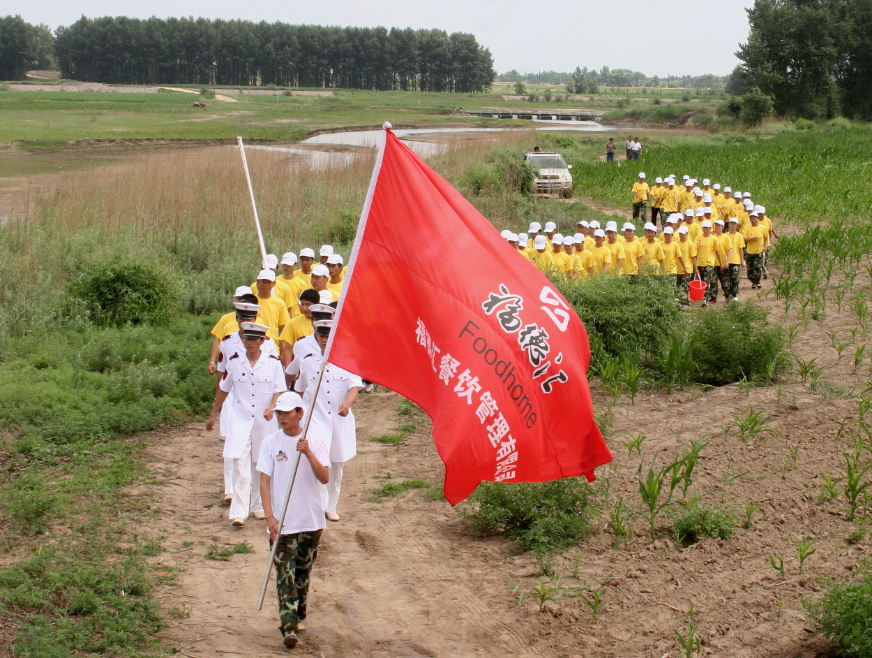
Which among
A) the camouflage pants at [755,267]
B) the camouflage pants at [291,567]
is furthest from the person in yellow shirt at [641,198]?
the camouflage pants at [291,567]

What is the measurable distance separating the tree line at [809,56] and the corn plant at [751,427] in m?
65.8

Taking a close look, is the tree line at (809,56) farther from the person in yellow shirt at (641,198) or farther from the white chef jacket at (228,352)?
the white chef jacket at (228,352)

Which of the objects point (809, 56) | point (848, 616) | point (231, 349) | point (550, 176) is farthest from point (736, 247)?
point (809, 56)

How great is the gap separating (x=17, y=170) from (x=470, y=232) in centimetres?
3156

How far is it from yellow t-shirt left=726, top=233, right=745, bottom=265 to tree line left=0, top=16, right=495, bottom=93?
11165 cm

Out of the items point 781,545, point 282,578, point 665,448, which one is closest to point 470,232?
point 282,578

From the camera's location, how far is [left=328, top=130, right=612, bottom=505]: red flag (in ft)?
17.2

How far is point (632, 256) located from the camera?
14.7m

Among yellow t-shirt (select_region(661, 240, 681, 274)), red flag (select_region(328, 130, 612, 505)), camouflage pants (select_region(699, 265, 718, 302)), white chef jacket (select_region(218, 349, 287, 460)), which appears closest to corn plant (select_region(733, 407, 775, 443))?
red flag (select_region(328, 130, 612, 505))

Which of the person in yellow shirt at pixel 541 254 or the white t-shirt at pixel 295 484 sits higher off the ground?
the person in yellow shirt at pixel 541 254

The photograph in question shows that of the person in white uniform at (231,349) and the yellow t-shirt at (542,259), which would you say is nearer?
the person in white uniform at (231,349)

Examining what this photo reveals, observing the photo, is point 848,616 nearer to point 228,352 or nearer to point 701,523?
point 701,523

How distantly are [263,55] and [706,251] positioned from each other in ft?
371

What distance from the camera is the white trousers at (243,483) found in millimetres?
7918
